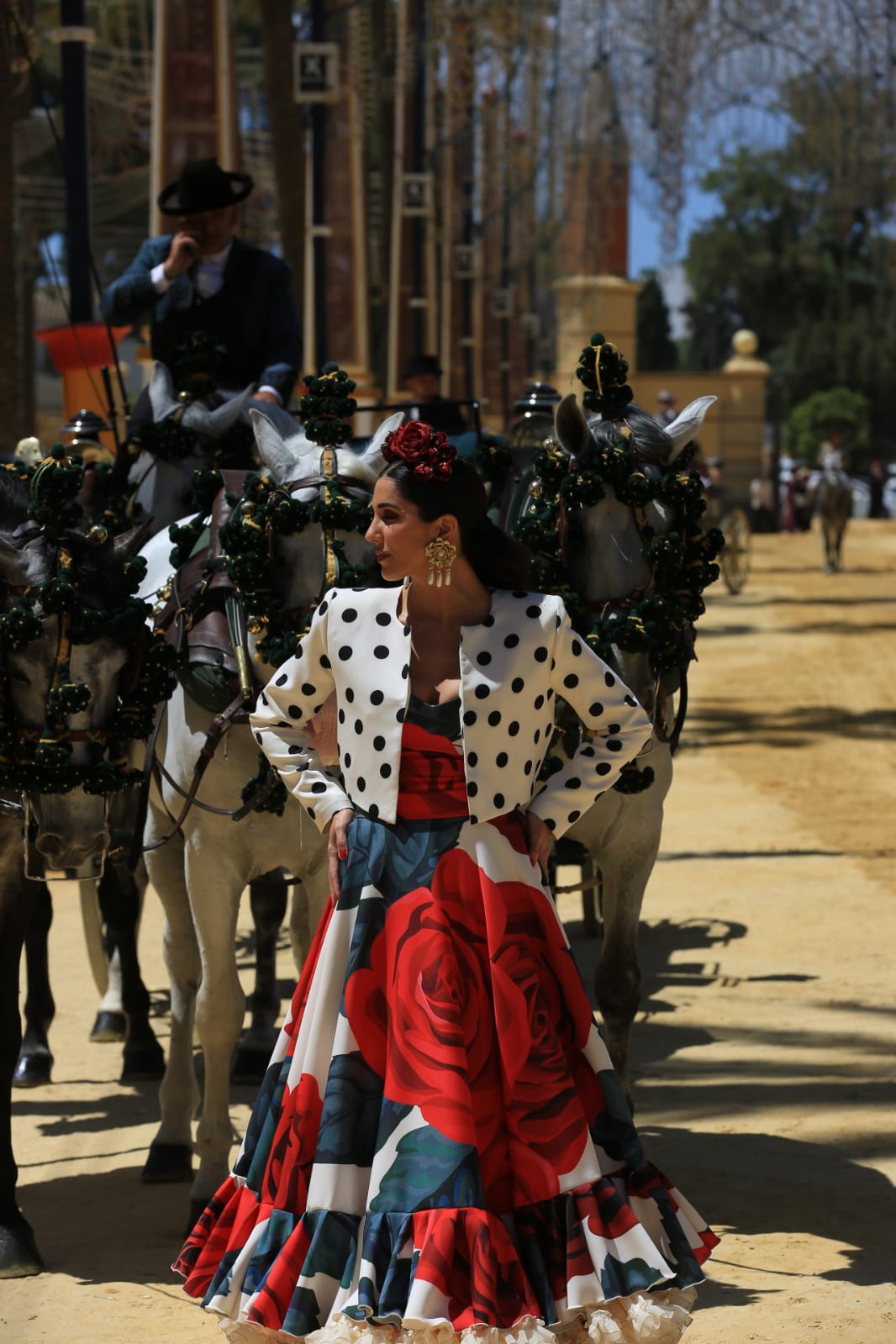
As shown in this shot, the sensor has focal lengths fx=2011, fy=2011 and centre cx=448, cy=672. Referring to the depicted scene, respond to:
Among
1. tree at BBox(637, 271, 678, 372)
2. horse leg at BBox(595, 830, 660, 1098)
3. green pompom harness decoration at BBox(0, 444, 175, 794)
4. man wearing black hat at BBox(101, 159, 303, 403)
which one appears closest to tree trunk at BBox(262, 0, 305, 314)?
man wearing black hat at BBox(101, 159, 303, 403)

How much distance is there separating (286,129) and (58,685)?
48.3ft

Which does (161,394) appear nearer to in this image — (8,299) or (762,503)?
(8,299)

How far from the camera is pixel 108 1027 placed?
922 cm

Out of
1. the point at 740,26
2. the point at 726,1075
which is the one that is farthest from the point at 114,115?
the point at 726,1075

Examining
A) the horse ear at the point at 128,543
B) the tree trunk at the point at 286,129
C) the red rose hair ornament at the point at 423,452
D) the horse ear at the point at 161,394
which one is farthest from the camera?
the tree trunk at the point at 286,129

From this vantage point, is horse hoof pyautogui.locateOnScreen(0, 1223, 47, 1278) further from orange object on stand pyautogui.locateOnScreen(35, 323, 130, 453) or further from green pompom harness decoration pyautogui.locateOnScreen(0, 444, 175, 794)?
orange object on stand pyautogui.locateOnScreen(35, 323, 130, 453)

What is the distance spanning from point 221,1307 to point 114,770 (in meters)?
1.74

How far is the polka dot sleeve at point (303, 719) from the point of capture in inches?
190

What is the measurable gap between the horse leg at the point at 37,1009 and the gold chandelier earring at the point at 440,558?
4.18m

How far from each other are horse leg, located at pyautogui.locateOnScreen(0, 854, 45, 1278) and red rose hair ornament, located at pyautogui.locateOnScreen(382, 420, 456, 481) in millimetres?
2134

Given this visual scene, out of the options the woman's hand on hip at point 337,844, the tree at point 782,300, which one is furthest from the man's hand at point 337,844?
the tree at point 782,300

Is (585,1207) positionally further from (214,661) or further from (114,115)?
(114,115)

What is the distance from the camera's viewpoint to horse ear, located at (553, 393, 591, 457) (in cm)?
650

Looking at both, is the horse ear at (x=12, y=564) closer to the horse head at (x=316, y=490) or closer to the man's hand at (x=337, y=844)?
the horse head at (x=316, y=490)
